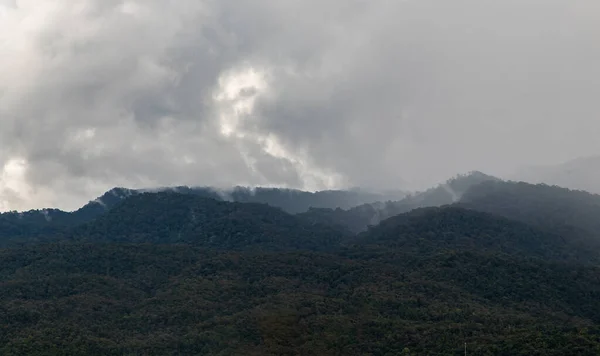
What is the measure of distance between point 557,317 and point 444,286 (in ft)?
81.0

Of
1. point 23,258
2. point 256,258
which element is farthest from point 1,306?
point 256,258

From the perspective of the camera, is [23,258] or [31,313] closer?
[31,313]

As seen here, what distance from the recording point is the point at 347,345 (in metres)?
123

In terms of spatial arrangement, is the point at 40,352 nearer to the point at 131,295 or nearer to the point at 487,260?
the point at 131,295

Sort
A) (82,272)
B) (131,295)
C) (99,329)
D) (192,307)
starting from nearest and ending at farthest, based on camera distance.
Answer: (99,329)
(192,307)
(131,295)
(82,272)

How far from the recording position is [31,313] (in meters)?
144

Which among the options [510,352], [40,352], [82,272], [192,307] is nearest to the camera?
[510,352]

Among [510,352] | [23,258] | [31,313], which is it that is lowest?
[510,352]

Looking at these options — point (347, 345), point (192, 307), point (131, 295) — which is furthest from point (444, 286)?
point (131, 295)

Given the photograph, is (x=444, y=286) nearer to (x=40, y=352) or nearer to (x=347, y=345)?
(x=347, y=345)

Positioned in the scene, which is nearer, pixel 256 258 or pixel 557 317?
pixel 557 317

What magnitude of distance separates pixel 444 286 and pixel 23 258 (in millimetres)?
113940

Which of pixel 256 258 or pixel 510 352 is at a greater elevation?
pixel 256 258

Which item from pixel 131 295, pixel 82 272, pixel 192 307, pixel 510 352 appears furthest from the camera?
pixel 82 272
